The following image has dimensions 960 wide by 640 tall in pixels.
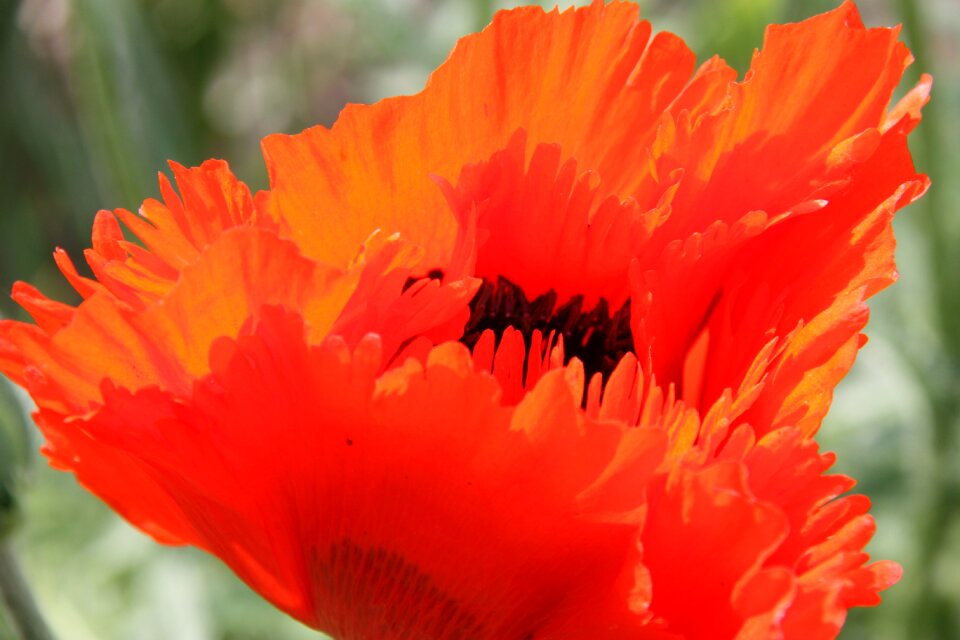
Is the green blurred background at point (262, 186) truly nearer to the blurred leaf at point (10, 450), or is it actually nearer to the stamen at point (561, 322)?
the blurred leaf at point (10, 450)

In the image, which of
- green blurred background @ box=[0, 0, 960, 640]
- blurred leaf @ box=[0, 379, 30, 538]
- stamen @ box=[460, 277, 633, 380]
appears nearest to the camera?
stamen @ box=[460, 277, 633, 380]

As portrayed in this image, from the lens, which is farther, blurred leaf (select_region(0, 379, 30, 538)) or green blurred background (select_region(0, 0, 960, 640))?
green blurred background (select_region(0, 0, 960, 640))

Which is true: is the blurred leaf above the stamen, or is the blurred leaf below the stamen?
above

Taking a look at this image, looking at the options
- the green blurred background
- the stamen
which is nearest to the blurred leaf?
the green blurred background

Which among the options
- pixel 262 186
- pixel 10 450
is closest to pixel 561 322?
pixel 10 450

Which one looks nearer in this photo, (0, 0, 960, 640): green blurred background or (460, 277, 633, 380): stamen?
(460, 277, 633, 380): stamen

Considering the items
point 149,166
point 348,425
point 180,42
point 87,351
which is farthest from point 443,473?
point 180,42

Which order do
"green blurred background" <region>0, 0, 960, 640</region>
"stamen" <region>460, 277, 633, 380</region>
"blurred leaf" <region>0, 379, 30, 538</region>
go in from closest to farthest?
"stamen" <region>460, 277, 633, 380</region> → "blurred leaf" <region>0, 379, 30, 538</region> → "green blurred background" <region>0, 0, 960, 640</region>

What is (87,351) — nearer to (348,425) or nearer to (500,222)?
(348,425)

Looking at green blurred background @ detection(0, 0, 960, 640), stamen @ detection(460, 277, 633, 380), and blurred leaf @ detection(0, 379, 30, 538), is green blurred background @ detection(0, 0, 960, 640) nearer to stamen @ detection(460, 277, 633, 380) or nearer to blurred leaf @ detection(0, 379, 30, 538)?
blurred leaf @ detection(0, 379, 30, 538)
